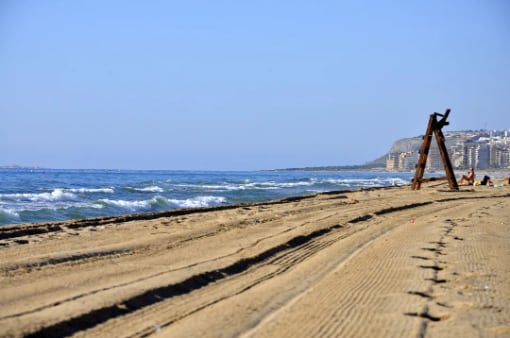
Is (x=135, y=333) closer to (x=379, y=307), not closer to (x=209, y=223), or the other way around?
(x=379, y=307)

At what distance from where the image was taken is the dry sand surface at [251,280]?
186 inches

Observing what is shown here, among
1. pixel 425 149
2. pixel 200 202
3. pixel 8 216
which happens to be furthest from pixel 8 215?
pixel 425 149

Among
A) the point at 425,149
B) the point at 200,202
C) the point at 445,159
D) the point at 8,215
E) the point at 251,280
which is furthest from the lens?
the point at 425,149

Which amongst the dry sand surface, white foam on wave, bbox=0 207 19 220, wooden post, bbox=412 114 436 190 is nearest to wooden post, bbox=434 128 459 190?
wooden post, bbox=412 114 436 190

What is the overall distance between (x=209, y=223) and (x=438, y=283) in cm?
588

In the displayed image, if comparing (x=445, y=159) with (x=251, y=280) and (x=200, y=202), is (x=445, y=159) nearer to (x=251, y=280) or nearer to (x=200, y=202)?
(x=200, y=202)

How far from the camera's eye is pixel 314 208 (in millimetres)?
15734

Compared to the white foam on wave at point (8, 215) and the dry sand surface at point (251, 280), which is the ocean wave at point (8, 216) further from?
the dry sand surface at point (251, 280)

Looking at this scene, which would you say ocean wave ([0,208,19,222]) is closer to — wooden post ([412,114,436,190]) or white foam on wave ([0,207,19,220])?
white foam on wave ([0,207,19,220])

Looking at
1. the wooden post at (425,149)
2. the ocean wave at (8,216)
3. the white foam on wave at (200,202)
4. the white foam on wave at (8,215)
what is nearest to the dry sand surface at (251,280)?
the ocean wave at (8,216)

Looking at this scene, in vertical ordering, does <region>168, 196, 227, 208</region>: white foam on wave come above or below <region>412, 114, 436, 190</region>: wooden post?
below

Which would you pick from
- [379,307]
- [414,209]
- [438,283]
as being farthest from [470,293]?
[414,209]

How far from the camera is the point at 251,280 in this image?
661 centimetres

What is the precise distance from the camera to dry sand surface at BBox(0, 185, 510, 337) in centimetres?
473
